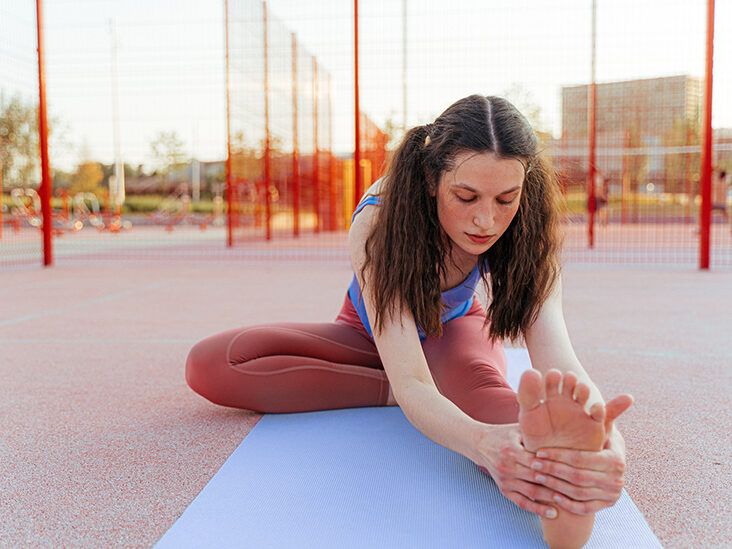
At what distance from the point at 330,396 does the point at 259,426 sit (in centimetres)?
22

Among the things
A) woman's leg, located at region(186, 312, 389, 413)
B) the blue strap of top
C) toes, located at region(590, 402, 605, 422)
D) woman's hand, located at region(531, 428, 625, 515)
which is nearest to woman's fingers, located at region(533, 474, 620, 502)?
woman's hand, located at region(531, 428, 625, 515)

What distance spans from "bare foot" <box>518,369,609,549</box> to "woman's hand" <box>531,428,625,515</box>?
0.05 feet

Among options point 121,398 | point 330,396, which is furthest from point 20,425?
point 330,396

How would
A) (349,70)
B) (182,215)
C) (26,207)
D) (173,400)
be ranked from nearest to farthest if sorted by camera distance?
1. (173,400)
2. (349,70)
3. (26,207)
4. (182,215)

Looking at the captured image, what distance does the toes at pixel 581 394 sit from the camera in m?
1.05

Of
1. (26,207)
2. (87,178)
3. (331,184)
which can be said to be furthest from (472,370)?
(87,178)

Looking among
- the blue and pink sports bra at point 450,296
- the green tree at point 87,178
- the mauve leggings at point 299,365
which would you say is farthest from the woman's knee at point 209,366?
the green tree at point 87,178

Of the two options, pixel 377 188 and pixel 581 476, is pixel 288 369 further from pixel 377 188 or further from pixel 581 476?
pixel 581 476

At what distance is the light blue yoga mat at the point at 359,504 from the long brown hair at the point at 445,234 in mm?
297

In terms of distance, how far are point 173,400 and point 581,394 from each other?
1454 millimetres

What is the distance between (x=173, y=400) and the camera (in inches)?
87.0

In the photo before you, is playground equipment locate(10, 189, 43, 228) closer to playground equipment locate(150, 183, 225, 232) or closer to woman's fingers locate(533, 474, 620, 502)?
playground equipment locate(150, 183, 225, 232)

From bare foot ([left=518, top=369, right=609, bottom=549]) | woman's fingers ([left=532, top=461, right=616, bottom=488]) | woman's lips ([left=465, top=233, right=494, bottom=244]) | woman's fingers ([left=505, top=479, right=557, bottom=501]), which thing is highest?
woman's lips ([left=465, top=233, right=494, bottom=244])

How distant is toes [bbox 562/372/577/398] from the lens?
105 centimetres
